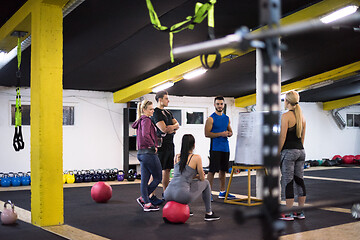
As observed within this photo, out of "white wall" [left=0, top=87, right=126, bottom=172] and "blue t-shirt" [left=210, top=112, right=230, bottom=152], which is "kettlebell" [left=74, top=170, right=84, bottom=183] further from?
"blue t-shirt" [left=210, top=112, right=230, bottom=152]

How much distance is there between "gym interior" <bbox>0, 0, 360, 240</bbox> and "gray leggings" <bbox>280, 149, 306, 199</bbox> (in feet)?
1.13

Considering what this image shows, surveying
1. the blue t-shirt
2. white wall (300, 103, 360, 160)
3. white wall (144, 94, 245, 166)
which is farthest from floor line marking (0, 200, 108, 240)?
white wall (300, 103, 360, 160)

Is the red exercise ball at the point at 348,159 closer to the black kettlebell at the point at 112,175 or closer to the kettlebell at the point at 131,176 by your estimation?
the kettlebell at the point at 131,176

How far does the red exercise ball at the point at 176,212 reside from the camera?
3.93m

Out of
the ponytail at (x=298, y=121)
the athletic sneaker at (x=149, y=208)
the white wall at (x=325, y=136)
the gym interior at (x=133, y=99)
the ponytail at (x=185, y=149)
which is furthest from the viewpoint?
the white wall at (x=325, y=136)

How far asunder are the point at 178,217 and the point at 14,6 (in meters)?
3.19

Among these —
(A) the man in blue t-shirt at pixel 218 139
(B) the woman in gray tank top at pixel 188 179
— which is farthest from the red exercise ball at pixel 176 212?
(A) the man in blue t-shirt at pixel 218 139

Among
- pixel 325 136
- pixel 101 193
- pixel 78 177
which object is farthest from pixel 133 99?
pixel 325 136

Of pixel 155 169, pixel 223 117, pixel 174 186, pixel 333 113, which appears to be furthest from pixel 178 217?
pixel 333 113

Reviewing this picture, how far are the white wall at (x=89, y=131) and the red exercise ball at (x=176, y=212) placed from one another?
18.2 feet

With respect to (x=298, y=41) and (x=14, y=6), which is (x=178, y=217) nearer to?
(x=14, y=6)

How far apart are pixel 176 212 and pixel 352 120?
1200 cm

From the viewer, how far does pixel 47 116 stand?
13.2 feet

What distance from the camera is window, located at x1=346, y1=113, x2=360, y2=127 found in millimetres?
14064
